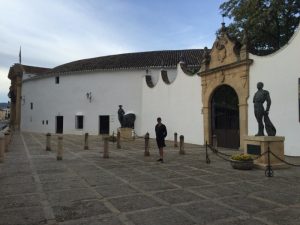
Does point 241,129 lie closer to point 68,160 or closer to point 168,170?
point 168,170

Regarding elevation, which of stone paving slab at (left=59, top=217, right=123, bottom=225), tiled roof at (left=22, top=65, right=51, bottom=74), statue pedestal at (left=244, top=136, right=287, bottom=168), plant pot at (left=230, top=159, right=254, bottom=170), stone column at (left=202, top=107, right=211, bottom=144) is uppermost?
tiled roof at (left=22, top=65, right=51, bottom=74)

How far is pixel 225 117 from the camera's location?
59.9 ft

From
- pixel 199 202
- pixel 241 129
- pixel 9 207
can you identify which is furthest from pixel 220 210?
pixel 241 129

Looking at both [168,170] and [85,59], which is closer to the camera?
[168,170]

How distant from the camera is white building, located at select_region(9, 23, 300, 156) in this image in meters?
14.1

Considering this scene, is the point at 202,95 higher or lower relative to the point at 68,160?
higher

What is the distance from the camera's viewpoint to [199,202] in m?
6.07

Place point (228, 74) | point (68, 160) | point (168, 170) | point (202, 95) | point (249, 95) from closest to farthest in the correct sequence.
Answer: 1. point (168, 170)
2. point (68, 160)
3. point (249, 95)
4. point (228, 74)
5. point (202, 95)

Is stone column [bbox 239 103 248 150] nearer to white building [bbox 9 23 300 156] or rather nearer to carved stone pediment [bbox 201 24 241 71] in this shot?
white building [bbox 9 23 300 156]

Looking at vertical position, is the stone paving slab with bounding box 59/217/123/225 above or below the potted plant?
below

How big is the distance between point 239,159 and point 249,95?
6.47m

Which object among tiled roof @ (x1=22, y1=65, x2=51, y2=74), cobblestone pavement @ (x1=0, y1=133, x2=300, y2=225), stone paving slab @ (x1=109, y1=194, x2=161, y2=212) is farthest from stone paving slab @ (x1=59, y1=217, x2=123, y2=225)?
tiled roof @ (x1=22, y1=65, x2=51, y2=74)

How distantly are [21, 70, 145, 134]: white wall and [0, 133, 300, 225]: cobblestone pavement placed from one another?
64.1 feet

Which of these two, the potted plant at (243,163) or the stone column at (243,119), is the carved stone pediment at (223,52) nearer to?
the stone column at (243,119)
